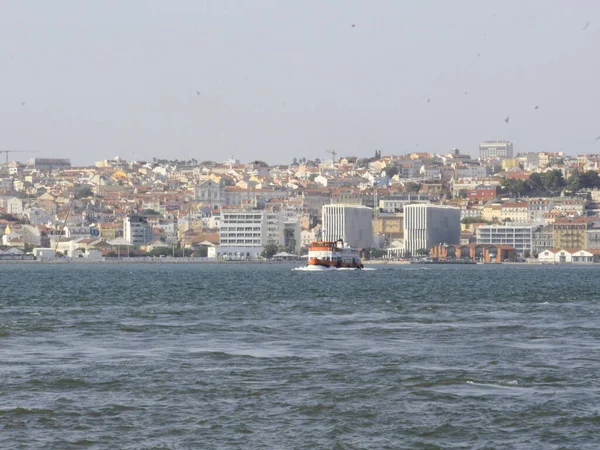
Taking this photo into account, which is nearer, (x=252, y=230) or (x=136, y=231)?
(x=252, y=230)

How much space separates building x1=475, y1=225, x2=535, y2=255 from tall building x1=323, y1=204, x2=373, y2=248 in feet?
41.1

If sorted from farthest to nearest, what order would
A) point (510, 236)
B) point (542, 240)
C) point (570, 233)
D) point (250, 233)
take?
point (510, 236) < point (250, 233) < point (542, 240) < point (570, 233)

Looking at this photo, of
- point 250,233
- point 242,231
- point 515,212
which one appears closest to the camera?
point 250,233

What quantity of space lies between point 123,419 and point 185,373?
3.51 metres

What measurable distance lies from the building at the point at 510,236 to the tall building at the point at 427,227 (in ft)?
12.3

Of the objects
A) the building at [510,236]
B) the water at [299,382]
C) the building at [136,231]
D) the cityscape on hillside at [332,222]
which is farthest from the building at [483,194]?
the water at [299,382]

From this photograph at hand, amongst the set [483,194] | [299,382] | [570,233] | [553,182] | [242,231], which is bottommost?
[299,382]

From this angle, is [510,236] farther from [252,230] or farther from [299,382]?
[299,382]

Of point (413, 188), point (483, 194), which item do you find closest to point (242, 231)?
point (483, 194)

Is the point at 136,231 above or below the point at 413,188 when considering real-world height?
below

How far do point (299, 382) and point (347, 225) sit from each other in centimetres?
13108

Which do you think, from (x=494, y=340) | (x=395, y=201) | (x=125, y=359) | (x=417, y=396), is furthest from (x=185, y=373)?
(x=395, y=201)

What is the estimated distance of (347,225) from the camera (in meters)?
148

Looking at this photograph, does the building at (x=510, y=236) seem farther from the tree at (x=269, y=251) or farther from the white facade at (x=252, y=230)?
the tree at (x=269, y=251)
